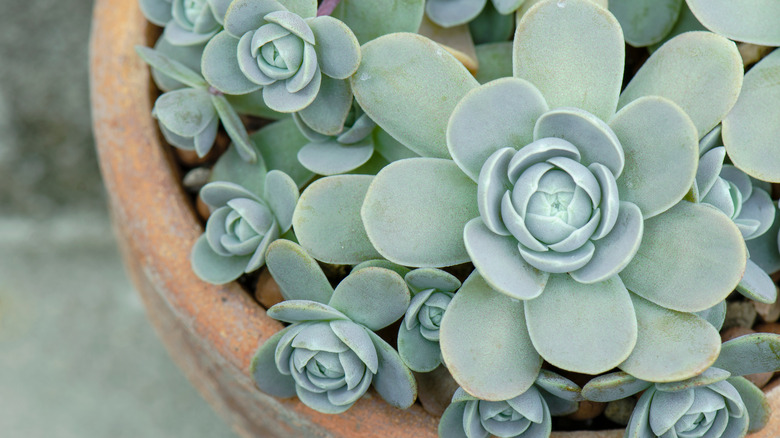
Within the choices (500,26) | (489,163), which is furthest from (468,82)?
(500,26)

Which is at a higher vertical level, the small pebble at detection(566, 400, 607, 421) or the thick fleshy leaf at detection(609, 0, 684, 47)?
the thick fleshy leaf at detection(609, 0, 684, 47)

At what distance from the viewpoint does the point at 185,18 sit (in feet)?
2.54

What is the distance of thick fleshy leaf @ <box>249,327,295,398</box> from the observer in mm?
666

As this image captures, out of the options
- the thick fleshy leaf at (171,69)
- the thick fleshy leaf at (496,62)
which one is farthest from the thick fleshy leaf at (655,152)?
the thick fleshy leaf at (171,69)

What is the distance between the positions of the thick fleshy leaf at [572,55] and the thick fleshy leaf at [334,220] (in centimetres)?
18

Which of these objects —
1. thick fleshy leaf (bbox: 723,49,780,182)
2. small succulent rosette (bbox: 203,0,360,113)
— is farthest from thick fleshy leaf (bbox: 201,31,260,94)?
thick fleshy leaf (bbox: 723,49,780,182)

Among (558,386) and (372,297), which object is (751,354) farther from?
(372,297)

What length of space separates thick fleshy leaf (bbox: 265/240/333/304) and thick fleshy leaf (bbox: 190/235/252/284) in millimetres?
79

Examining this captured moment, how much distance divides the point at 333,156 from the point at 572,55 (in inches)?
10.1

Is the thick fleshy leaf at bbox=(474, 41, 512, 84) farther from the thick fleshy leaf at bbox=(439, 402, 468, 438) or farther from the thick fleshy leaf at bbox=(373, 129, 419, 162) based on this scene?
the thick fleshy leaf at bbox=(439, 402, 468, 438)

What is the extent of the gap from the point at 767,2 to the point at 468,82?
12.4 inches

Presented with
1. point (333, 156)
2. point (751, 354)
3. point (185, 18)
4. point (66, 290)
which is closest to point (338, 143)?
point (333, 156)

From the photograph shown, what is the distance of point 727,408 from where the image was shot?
619 mm

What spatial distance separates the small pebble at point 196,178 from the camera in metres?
0.85
